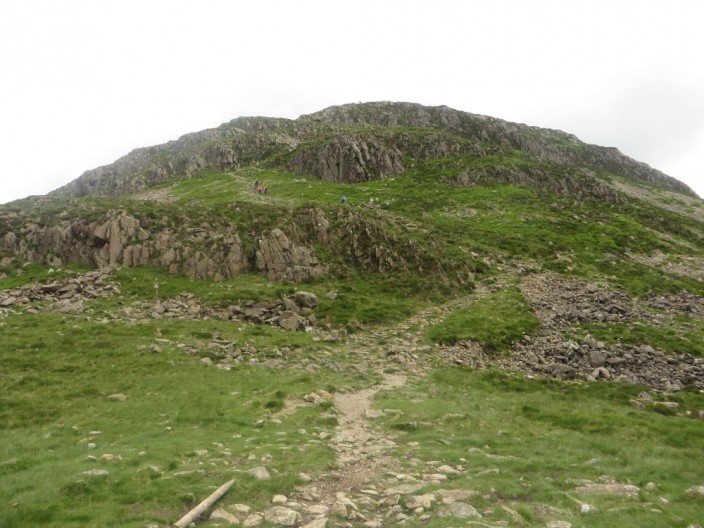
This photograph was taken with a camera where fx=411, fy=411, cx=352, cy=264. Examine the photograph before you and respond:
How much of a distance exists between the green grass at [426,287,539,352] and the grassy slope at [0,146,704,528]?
0.19 meters

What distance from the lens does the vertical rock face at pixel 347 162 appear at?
118 metres

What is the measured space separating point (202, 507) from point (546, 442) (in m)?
14.6

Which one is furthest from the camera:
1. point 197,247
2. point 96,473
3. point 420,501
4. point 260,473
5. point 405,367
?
point 197,247

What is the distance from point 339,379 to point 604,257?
187 feet

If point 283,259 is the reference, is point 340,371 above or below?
below

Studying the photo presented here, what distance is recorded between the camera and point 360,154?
400 feet

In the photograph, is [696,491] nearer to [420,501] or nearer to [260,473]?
[420,501]

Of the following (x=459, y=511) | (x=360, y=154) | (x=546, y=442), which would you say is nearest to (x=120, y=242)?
(x=546, y=442)

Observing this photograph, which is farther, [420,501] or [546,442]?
[546,442]

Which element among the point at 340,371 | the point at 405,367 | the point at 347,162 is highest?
the point at 347,162

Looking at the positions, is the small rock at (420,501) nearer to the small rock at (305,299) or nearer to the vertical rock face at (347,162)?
the small rock at (305,299)

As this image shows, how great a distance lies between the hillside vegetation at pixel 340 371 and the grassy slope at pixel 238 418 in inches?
4.9

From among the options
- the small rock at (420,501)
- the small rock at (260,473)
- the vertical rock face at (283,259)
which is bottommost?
the small rock at (420,501)

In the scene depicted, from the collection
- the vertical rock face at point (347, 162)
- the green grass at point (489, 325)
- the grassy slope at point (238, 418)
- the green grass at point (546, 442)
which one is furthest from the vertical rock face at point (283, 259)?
the vertical rock face at point (347, 162)
